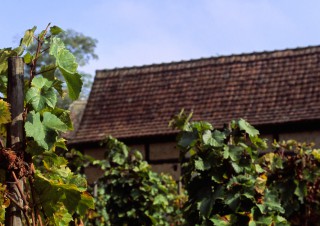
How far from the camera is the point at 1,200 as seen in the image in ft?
11.1

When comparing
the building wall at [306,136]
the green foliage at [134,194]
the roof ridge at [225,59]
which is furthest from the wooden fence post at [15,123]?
the roof ridge at [225,59]

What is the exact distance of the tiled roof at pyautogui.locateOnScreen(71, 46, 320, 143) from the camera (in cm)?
1881

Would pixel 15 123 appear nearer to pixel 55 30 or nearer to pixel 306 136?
pixel 55 30

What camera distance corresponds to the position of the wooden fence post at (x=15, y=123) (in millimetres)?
3443

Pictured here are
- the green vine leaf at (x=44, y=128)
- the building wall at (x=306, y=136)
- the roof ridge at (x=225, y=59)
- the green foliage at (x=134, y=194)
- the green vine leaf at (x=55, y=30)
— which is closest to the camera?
the green vine leaf at (x=44, y=128)

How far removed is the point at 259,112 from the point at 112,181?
27.4ft

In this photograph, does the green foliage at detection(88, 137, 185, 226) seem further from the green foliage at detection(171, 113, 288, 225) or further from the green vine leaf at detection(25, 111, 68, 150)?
the green vine leaf at detection(25, 111, 68, 150)

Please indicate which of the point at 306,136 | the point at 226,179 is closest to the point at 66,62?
the point at 226,179

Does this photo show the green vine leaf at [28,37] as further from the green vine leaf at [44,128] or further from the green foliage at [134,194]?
the green foliage at [134,194]

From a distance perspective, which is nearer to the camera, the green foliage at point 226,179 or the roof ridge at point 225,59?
the green foliage at point 226,179

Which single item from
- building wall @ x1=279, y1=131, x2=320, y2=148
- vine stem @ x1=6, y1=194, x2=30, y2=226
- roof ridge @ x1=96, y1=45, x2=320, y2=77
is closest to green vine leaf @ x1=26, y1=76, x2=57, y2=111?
vine stem @ x1=6, y1=194, x2=30, y2=226

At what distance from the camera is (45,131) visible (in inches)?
136

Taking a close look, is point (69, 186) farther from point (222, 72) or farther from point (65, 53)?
point (222, 72)

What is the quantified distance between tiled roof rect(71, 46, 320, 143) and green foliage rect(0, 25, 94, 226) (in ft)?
47.4
